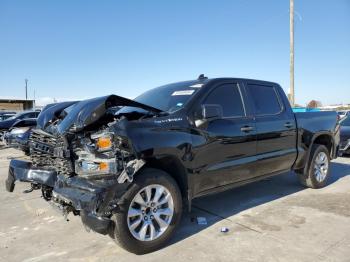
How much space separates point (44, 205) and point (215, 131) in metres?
3.14

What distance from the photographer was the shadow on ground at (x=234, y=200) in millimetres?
4324

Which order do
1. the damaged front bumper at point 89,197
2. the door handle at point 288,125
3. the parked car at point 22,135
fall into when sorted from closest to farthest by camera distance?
the damaged front bumper at point 89,197 < the door handle at point 288,125 < the parked car at point 22,135

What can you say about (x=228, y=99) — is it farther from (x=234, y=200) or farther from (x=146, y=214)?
(x=146, y=214)

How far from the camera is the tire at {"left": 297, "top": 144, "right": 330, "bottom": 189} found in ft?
19.7

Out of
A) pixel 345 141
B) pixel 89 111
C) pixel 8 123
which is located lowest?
pixel 345 141

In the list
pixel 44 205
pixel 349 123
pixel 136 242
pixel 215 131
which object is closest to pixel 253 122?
pixel 215 131

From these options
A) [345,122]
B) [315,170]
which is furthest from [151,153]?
[345,122]

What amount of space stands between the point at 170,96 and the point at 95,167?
1.62 metres

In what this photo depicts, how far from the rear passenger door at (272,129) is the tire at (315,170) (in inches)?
24.4

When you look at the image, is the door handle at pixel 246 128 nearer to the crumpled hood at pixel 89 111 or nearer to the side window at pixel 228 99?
the side window at pixel 228 99

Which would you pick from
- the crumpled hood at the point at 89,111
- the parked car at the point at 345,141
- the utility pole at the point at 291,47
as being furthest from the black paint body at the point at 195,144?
the utility pole at the point at 291,47

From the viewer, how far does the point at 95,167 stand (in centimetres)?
350

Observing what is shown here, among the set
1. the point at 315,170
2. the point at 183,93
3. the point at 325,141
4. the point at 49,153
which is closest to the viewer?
the point at 49,153

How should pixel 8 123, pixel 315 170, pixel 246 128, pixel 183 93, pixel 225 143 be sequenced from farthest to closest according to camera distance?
pixel 8 123 < pixel 315 170 < pixel 246 128 < pixel 183 93 < pixel 225 143
